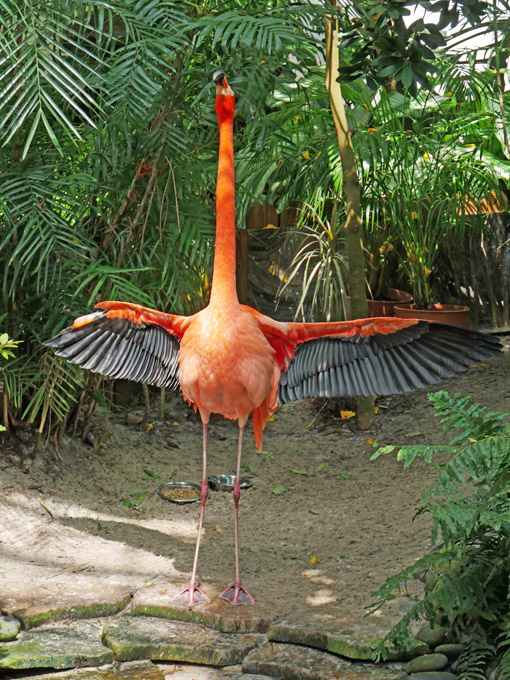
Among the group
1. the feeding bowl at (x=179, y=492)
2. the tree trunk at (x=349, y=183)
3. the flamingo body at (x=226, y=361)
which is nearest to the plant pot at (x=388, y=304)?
the tree trunk at (x=349, y=183)

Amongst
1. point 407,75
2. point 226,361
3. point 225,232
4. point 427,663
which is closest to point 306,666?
point 427,663

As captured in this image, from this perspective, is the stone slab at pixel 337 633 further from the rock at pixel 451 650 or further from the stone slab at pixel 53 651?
the stone slab at pixel 53 651

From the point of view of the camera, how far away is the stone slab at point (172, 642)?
2.97 meters

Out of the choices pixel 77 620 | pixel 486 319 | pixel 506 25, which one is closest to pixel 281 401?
pixel 77 620

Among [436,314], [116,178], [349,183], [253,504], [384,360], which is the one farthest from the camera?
[436,314]

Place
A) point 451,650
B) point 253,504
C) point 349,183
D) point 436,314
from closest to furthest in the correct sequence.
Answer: point 451,650 → point 253,504 → point 349,183 → point 436,314

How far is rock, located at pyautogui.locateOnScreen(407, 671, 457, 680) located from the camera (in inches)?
105

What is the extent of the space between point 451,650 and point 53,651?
1.47 meters

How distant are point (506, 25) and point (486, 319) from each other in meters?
3.40

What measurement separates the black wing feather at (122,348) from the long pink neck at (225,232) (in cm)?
46

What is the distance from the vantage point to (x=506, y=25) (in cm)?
358

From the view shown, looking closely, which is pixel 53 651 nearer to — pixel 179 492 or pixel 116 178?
pixel 179 492

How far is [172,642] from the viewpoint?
3041 mm

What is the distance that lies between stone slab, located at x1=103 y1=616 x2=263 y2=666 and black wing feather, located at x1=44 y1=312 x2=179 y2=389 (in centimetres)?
109
